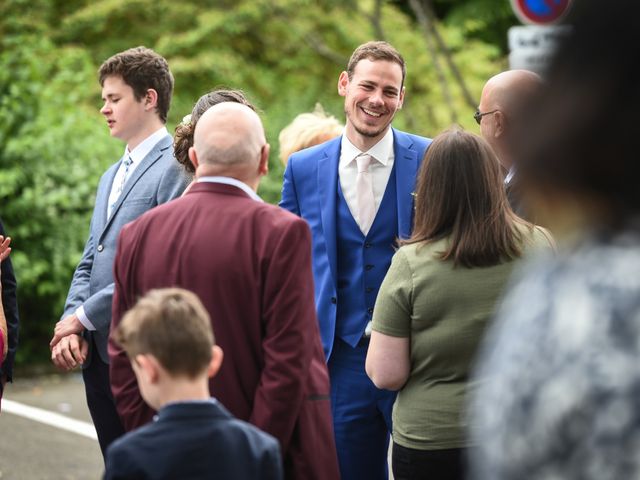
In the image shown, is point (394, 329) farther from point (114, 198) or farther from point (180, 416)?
point (114, 198)

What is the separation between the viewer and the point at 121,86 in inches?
231

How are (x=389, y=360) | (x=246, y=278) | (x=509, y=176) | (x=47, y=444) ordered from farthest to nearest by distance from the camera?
(x=47, y=444)
(x=509, y=176)
(x=389, y=360)
(x=246, y=278)

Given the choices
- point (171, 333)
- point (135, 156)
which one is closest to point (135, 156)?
point (135, 156)

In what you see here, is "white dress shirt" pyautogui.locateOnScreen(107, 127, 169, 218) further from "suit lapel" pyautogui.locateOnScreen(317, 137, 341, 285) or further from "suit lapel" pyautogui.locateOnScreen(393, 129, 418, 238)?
"suit lapel" pyautogui.locateOnScreen(393, 129, 418, 238)

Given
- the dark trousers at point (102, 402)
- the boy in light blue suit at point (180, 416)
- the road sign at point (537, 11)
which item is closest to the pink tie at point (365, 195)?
the dark trousers at point (102, 402)

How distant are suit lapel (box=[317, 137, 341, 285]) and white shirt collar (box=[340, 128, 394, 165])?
0.13 feet

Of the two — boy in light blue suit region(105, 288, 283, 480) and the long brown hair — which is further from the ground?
the long brown hair

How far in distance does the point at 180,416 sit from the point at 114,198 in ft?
9.05

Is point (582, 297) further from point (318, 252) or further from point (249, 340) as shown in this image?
point (318, 252)

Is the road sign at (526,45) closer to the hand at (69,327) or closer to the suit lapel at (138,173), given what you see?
the suit lapel at (138,173)

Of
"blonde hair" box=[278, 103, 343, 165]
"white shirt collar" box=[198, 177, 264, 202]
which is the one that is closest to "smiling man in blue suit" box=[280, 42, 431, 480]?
"white shirt collar" box=[198, 177, 264, 202]

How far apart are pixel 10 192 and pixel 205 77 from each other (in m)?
8.40

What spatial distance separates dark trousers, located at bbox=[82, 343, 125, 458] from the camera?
5449 millimetres

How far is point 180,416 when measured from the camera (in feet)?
10.6
